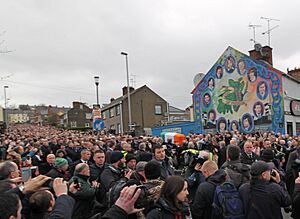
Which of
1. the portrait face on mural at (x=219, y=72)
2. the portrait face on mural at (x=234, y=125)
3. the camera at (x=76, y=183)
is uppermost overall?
the portrait face on mural at (x=219, y=72)

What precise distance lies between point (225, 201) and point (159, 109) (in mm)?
41585

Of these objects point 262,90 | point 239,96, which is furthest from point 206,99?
point 262,90

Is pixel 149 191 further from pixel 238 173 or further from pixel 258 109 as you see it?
pixel 258 109

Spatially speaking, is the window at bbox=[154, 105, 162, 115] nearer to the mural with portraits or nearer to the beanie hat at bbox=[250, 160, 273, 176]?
the mural with portraits

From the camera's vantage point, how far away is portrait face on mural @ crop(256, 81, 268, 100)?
20.4 metres

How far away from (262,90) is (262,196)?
59.3ft

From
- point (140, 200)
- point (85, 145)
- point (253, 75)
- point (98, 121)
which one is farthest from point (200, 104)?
point (140, 200)

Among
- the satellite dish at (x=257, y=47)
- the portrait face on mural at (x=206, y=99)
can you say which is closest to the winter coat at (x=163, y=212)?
the satellite dish at (x=257, y=47)

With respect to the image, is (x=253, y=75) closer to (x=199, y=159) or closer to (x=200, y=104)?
(x=200, y=104)

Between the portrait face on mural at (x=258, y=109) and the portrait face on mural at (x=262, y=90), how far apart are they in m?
0.49

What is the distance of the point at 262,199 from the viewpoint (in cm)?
388

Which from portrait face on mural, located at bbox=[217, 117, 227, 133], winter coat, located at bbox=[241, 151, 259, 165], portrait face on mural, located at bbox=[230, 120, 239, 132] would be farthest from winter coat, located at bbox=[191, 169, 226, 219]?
portrait face on mural, located at bbox=[217, 117, 227, 133]

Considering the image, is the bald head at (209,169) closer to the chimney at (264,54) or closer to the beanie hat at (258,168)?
the beanie hat at (258,168)

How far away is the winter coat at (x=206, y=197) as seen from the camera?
414 cm
